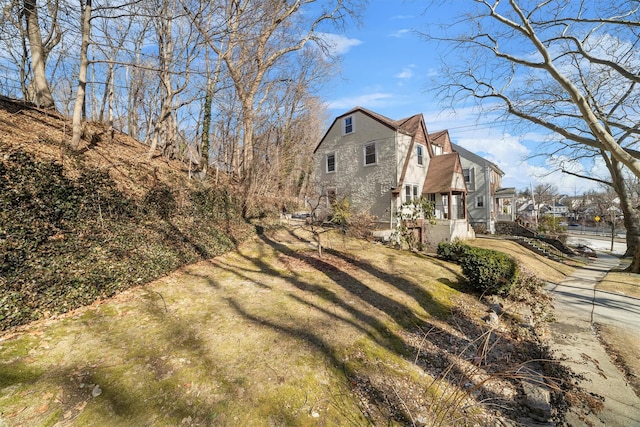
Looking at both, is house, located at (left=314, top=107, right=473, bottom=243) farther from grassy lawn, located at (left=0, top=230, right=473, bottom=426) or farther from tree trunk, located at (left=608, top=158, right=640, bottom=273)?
grassy lawn, located at (left=0, top=230, right=473, bottom=426)

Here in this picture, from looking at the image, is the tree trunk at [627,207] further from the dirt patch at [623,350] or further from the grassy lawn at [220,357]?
the grassy lawn at [220,357]

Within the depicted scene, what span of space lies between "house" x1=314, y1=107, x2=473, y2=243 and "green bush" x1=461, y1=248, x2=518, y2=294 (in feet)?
23.7

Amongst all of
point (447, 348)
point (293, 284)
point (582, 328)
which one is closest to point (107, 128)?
point (293, 284)

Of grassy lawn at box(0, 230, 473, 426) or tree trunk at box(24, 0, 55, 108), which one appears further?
tree trunk at box(24, 0, 55, 108)

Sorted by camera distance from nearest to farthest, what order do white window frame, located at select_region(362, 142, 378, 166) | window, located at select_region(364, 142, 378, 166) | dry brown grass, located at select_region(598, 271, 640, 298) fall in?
1. dry brown grass, located at select_region(598, 271, 640, 298)
2. white window frame, located at select_region(362, 142, 378, 166)
3. window, located at select_region(364, 142, 378, 166)

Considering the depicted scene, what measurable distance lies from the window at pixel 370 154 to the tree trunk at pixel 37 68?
15.8 m

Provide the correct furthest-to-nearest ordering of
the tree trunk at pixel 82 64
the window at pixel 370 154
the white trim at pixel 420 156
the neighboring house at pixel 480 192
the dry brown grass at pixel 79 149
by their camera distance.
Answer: the neighboring house at pixel 480 192 < the white trim at pixel 420 156 < the window at pixel 370 154 < the tree trunk at pixel 82 64 < the dry brown grass at pixel 79 149

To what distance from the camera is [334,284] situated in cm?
755

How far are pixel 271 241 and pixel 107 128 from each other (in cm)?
904

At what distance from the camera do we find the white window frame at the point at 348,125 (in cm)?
1849

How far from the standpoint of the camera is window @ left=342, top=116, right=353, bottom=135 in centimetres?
1864

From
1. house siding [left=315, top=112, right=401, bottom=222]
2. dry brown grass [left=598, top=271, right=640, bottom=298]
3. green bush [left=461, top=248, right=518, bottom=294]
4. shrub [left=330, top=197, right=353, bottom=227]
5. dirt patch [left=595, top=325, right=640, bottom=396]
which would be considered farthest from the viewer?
house siding [left=315, top=112, right=401, bottom=222]

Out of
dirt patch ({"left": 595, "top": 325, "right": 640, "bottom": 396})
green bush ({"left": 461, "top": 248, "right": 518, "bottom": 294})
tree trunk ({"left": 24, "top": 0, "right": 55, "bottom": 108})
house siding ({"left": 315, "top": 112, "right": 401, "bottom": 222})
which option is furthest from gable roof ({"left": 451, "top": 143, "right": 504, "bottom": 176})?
tree trunk ({"left": 24, "top": 0, "right": 55, "bottom": 108})

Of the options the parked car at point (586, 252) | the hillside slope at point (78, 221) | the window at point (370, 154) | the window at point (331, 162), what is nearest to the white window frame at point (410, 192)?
the window at point (370, 154)
